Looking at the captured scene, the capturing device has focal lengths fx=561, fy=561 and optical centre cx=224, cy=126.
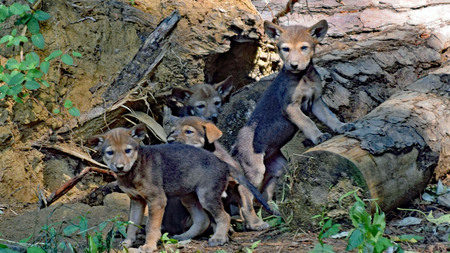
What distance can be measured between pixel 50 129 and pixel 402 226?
4.28 m

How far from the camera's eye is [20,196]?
675 cm

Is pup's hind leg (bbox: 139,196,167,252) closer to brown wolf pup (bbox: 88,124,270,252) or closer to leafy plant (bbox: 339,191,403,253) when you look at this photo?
brown wolf pup (bbox: 88,124,270,252)

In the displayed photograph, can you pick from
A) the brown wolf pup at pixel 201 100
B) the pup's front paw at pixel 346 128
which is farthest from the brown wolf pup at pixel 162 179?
the brown wolf pup at pixel 201 100

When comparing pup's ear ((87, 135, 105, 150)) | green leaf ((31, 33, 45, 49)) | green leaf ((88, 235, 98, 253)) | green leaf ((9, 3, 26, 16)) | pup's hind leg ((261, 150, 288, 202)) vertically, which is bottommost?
pup's hind leg ((261, 150, 288, 202))

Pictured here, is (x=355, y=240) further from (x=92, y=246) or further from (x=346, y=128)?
(x=346, y=128)

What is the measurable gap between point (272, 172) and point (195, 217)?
1.49m

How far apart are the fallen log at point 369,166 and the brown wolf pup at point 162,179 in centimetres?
50

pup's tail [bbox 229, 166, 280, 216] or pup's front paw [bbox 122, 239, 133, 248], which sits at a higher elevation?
pup's tail [bbox 229, 166, 280, 216]

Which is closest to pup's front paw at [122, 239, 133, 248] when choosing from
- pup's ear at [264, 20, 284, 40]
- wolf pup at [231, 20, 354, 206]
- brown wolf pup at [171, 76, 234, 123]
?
wolf pup at [231, 20, 354, 206]

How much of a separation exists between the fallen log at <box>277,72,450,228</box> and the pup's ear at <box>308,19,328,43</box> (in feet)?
3.82

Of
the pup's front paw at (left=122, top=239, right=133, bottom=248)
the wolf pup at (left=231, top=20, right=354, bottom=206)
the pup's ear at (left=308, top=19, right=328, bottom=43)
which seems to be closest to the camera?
the pup's front paw at (left=122, top=239, right=133, bottom=248)

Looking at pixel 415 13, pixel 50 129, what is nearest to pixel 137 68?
pixel 50 129

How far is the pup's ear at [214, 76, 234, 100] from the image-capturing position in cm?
760

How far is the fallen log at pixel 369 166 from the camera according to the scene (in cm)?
490
